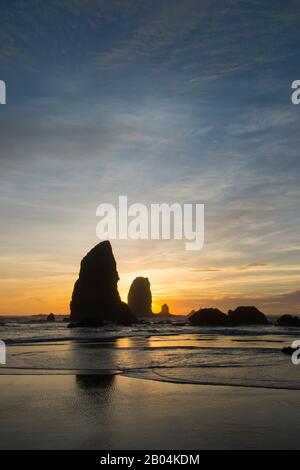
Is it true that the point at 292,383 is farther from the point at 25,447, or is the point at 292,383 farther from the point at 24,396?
the point at 25,447

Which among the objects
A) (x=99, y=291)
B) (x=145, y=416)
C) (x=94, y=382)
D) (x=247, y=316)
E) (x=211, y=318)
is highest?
(x=99, y=291)

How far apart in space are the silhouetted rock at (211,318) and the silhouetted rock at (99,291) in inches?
722

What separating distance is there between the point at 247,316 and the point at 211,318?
1678 cm

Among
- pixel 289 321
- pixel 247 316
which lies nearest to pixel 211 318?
pixel 247 316

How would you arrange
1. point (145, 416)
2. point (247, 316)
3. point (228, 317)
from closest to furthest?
point (145, 416) < point (228, 317) < point (247, 316)

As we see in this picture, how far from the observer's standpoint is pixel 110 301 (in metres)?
123

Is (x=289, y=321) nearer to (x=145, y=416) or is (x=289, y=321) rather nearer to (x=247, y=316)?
(x=247, y=316)

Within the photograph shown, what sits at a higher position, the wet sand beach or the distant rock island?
the wet sand beach

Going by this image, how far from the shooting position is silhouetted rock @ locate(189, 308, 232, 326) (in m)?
108

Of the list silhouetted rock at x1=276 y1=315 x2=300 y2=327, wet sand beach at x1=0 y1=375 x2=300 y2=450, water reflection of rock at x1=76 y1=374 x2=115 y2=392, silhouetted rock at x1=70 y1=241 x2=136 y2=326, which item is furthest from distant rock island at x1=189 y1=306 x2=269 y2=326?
wet sand beach at x1=0 y1=375 x2=300 y2=450

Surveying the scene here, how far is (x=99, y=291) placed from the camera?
406 feet

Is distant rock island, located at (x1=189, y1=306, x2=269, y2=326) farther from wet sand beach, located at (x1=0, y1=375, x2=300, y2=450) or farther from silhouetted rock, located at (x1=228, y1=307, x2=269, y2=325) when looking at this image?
wet sand beach, located at (x1=0, y1=375, x2=300, y2=450)
